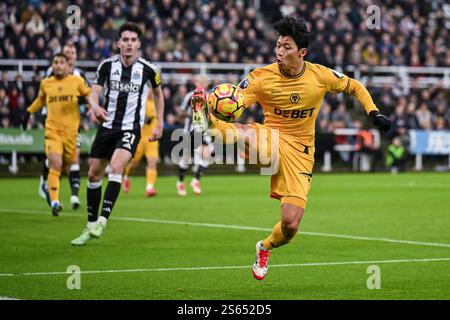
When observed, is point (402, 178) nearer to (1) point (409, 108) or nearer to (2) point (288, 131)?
(1) point (409, 108)

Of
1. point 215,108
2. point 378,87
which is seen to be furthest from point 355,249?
point 378,87

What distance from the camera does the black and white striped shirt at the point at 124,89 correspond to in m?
12.6

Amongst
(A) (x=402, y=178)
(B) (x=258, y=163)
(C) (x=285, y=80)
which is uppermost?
(C) (x=285, y=80)

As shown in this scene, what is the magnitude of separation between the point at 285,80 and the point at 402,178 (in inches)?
762

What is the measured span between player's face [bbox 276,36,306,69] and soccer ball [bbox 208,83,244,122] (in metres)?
0.62

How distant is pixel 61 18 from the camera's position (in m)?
28.3

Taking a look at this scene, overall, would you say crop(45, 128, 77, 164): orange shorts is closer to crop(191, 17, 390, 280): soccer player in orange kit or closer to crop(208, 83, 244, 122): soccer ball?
crop(191, 17, 390, 280): soccer player in orange kit

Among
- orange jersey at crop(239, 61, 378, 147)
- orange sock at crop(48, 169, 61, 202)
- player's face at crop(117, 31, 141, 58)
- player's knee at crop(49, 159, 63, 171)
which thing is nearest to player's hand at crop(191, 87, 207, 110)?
orange jersey at crop(239, 61, 378, 147)

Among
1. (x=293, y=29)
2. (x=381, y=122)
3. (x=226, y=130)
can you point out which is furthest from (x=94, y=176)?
(x=381, y=122)

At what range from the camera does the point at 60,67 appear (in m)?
15.8

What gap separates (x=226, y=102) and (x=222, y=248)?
3286 millimetres

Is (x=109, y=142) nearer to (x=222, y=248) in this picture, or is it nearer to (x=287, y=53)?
(x=222, y=248)

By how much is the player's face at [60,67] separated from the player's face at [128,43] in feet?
11.7
